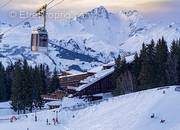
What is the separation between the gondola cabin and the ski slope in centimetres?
1020

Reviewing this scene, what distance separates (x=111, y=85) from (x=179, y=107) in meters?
Result: 62.1

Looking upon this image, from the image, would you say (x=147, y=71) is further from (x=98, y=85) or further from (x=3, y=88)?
(x=3, y=88)

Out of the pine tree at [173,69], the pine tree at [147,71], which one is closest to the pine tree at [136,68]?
the pine tree at [147,71]

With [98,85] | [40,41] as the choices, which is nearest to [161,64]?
[98,85]

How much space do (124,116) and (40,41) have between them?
45.9 ft

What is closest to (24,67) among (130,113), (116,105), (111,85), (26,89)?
(26,89)

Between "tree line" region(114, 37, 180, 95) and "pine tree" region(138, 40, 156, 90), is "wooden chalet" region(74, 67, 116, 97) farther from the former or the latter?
"pine tree" region(138, 40, 156, 90)

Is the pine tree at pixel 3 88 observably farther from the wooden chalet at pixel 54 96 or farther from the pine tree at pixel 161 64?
the pine tree at pixel 161 64

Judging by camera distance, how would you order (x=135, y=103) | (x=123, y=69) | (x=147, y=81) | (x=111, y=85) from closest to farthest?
(x=135, y=103), (x=147, y=81), (x=123, y=69), (x=111, y=85)

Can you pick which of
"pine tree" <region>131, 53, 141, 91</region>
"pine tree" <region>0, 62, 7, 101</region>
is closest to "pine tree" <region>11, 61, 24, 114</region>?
"pine tree" <region>0, 62, 7, 101</region>

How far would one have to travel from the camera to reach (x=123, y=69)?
9456 cm

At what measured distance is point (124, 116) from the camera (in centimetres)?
4412

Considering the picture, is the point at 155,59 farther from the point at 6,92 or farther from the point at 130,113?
the point at 130,113

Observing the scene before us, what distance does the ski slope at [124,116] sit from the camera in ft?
132
